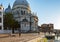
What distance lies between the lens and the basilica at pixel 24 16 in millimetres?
89062

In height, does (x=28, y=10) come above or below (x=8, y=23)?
above

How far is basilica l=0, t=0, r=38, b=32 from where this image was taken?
8906cm

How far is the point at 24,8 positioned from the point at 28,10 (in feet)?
9.29

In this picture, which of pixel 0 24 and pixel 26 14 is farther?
pixel 26 14

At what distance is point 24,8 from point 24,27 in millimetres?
13743

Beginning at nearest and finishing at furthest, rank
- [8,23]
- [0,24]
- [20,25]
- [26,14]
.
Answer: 1. [0,24]
2. [8,23]
3. [20,25]
4. [26,14]

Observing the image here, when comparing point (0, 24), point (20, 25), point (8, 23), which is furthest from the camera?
point (20, 25)

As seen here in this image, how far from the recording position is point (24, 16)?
307 feet

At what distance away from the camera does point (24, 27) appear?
3484 inches

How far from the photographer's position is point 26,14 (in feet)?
309

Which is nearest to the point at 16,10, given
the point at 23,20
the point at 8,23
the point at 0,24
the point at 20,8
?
the point at 20,8

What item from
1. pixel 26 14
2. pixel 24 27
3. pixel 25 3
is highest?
pixel 25 3

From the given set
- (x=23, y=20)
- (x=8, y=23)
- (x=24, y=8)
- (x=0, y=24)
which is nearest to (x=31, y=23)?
(x=23, y=20)

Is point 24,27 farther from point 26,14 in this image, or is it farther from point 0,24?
point 0,24
